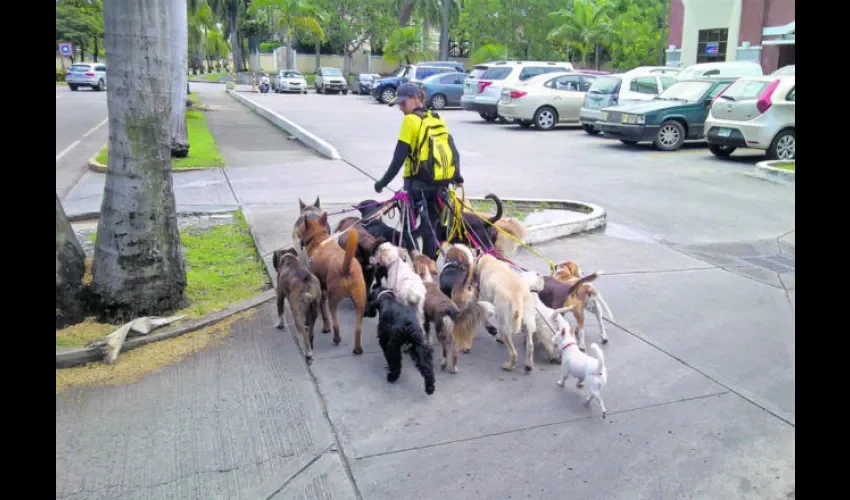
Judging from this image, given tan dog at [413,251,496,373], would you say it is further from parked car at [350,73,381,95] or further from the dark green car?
parked car at [350,73,381,95]

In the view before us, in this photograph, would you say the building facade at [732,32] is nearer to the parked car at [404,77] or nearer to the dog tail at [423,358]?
the parked car at [404,77]

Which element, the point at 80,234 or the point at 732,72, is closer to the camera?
the point at 80,234

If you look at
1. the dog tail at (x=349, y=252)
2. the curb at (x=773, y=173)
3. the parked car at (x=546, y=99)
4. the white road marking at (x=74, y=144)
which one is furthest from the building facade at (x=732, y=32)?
the dog tail at (x=349, y=252)

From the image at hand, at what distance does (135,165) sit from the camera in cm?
564

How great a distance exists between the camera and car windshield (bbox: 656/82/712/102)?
54.9 ft

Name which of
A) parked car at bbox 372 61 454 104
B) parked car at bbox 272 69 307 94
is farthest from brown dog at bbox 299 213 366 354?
parked car at bbox 272 69 307 94

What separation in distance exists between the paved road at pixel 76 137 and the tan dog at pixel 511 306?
911 centimetres

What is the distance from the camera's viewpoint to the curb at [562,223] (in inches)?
329

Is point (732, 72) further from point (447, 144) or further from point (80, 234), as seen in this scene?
point (80, 234)

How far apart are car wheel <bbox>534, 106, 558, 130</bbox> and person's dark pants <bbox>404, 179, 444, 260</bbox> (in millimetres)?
15621

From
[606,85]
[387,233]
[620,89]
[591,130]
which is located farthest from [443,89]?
[387,233]
